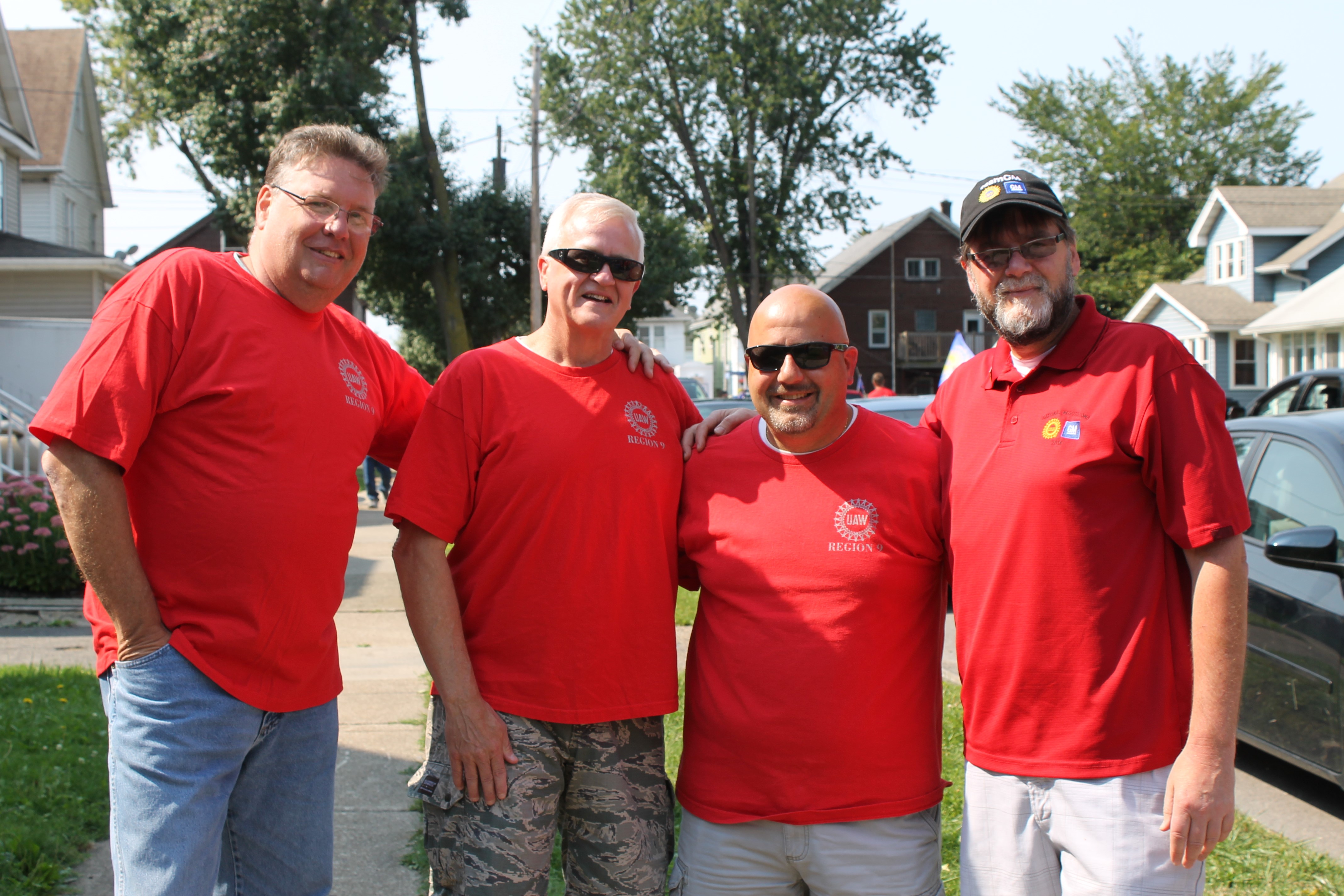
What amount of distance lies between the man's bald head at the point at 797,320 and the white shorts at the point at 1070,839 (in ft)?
3.92

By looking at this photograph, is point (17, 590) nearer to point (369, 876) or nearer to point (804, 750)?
point (369, 876)

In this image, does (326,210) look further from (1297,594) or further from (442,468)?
(1297,594)

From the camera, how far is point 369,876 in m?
3.92

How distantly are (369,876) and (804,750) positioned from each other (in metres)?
2.09

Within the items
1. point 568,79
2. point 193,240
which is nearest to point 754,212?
point 568,79

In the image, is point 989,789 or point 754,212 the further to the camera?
point 754,212

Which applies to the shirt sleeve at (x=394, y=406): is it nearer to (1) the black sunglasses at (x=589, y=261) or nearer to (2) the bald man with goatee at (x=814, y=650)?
(1) the black sunglasses at (x=589, y=261)

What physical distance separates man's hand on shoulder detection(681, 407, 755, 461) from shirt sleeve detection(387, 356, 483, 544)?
62 cm

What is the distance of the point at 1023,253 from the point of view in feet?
8.84

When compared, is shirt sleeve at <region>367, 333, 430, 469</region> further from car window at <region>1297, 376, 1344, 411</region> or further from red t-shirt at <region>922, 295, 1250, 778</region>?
car window at <region>1297, 376, 1344, 411</region>

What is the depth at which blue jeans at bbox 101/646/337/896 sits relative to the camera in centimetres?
246

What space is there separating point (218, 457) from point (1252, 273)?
37555mm

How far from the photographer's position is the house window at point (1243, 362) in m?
33.4

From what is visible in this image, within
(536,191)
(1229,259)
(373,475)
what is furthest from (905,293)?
(373,475)
